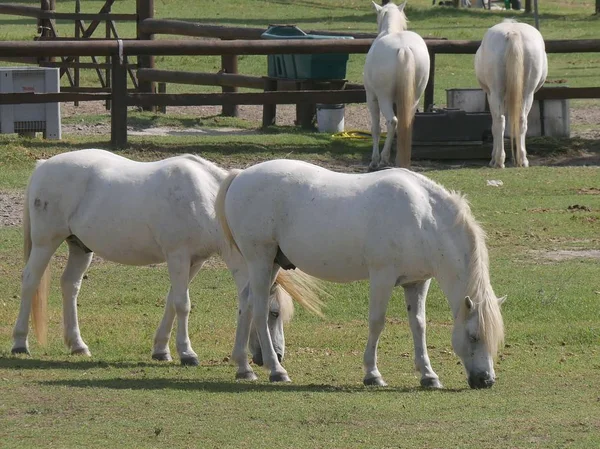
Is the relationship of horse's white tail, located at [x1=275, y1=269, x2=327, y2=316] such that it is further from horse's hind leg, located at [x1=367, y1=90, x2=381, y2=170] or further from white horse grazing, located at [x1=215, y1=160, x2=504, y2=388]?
horse's hind leg, located at [x1=367, y1=90, x2=381, y2=170]

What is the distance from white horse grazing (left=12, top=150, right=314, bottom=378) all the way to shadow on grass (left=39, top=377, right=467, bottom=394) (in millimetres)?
393

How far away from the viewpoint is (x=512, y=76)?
56.4 feet

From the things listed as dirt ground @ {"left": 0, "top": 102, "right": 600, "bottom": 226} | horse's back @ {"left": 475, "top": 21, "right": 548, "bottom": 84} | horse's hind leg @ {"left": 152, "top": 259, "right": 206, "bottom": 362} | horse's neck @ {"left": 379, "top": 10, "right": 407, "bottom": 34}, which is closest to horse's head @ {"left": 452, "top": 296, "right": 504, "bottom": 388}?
horse's hind leg @ {"left": 152, "top": 259, "right": 206, "bottom": 362}

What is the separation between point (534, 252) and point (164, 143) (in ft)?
22.9

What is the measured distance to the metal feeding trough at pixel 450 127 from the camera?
18.1 metres

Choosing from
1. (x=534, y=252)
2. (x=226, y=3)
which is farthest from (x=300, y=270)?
(x=226, y=3)

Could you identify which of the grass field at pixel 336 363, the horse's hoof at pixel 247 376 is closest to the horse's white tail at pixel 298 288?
the grass field at pixel 336 363

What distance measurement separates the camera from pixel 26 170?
16.0 meters

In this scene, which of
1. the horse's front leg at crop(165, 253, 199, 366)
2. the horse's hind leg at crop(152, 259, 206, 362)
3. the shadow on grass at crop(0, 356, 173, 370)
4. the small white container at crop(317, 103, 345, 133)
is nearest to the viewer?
the shadow on grass at crop(0, 356, 173, 370)

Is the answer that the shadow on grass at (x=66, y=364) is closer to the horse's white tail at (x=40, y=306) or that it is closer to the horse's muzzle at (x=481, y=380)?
the horse's white tail at (x=40, y=306)

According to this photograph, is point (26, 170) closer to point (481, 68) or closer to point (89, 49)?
point (89, 49)

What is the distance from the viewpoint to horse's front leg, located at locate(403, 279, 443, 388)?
7867 millimetres

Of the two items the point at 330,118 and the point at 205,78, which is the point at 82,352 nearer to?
the point at 330,118

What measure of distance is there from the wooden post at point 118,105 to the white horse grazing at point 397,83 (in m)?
3.39
